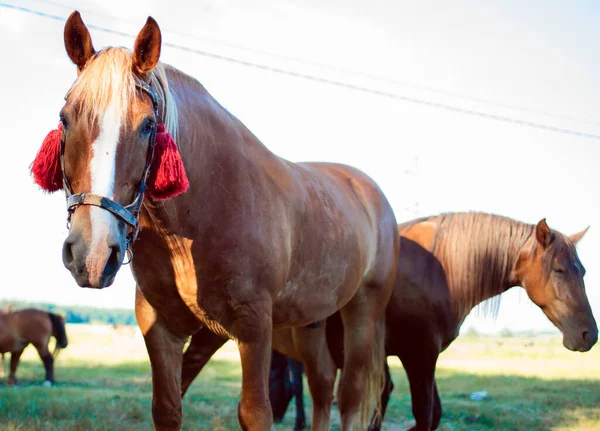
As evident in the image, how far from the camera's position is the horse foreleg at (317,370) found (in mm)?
5332

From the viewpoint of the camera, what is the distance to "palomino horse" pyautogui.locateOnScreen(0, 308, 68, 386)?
1211 centimetres

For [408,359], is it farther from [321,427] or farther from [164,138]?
[164,138]

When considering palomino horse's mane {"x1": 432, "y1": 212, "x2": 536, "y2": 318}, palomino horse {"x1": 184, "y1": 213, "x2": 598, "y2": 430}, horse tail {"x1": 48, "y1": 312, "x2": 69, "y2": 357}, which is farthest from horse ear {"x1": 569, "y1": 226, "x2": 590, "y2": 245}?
horse tail {"x1": 48, "y1": 312, "x2": 69, "y2": 357}

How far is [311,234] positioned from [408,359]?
8.87 feet

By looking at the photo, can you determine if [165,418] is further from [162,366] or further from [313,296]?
[313,296]

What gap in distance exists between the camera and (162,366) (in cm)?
345

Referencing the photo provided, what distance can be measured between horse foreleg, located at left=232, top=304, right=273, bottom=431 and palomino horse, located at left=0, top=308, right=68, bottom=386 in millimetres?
9852

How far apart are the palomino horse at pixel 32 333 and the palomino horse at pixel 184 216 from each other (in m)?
9.44

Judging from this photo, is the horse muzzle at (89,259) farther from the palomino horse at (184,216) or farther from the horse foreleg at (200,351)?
the horse foreleg at (200,351)

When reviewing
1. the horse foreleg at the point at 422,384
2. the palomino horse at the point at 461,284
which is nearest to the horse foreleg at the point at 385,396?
the palomino horse at the point at 461,284

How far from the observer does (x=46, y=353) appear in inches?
491

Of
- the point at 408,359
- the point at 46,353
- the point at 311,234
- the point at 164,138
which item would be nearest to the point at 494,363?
the point at 46,353

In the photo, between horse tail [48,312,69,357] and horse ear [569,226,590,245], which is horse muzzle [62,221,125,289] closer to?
horse ear [569,226,590,245]

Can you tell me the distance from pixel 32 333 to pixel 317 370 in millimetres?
8978
